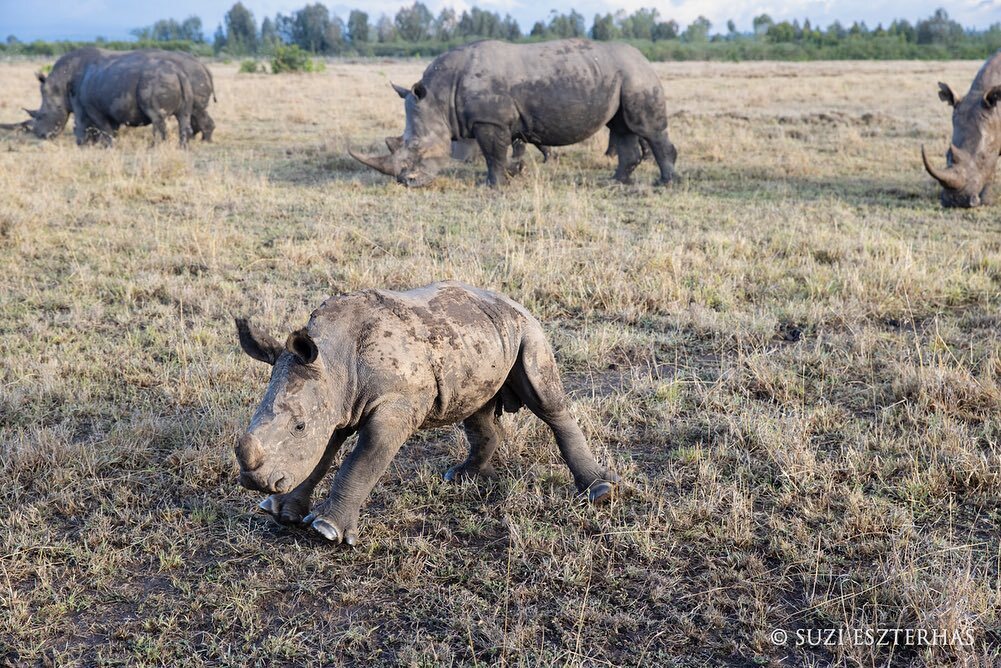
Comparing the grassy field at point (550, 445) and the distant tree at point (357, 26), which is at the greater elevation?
the distant tree at point (357, 26)

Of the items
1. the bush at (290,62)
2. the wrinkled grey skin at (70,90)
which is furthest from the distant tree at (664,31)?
the wrinkled grey skin at (70,90)

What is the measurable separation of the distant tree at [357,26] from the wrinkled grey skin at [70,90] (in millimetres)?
77619

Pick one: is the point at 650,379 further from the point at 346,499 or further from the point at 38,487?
the point at 38,487

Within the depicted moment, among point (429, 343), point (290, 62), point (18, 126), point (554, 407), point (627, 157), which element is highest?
point (290, 62)

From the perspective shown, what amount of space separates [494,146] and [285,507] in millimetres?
8029

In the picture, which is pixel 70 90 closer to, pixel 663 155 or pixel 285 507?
pixel 663 155

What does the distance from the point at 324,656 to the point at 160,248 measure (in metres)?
5.70

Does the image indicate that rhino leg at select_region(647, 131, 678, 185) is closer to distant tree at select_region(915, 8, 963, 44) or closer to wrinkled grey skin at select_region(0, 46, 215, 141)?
wrinkled grey skin at select_region(0, 46, 215, 141)

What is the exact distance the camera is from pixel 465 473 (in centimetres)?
420

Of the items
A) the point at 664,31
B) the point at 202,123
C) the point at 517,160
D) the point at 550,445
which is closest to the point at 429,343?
the point at 550,445

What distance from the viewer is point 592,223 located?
9.01 metres

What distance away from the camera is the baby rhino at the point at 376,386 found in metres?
3.29

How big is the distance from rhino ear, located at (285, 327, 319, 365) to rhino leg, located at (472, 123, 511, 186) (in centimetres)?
816

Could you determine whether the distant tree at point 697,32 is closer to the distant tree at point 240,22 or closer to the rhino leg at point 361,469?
the distant tree at point 240,22
